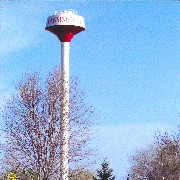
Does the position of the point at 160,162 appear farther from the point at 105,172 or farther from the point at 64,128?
the point at 64,128

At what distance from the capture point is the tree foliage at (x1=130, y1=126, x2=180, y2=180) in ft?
114

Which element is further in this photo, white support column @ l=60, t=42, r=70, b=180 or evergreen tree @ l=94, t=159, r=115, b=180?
evergreen tree @ l=94, t=159, r=115, b=180

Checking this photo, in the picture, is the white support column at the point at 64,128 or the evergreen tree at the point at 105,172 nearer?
the white support column at the point at 64,128

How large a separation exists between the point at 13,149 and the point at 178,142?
12.4 meters

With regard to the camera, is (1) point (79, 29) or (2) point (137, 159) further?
(2) point (137, 159)

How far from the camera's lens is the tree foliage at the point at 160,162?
34750mm

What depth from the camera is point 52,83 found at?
86.3 feet

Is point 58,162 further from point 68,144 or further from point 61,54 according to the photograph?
point 61,54

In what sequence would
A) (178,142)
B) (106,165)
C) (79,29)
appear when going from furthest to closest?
(106,165)
(79,29)
(178,142)

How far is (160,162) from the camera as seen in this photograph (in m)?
40.9

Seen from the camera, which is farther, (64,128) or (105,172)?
(105,172)

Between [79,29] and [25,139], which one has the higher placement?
[79,29]

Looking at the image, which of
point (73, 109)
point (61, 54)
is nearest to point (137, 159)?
point (61, 54)

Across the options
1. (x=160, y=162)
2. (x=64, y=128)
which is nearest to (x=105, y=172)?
(x=160, y=162)
